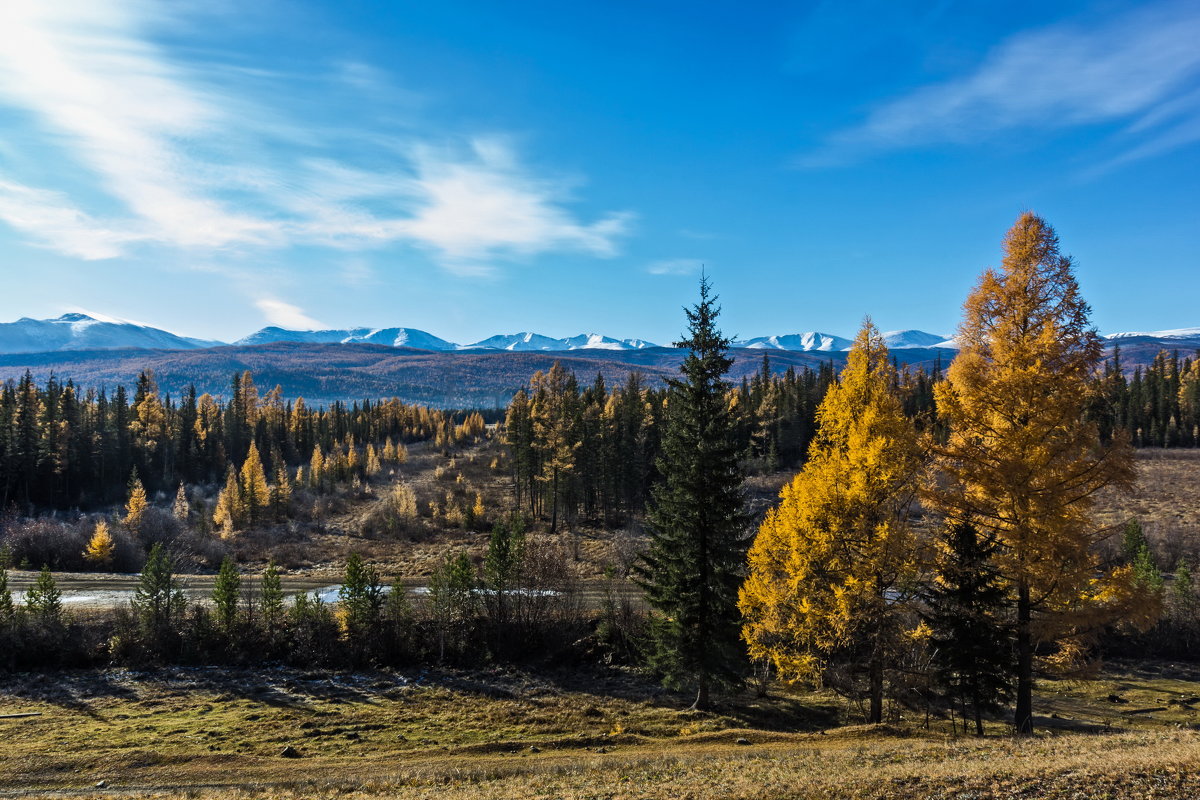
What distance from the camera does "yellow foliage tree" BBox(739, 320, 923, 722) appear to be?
16.9 meters

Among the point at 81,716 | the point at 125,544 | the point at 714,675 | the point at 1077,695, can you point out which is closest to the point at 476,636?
the point at 714,675

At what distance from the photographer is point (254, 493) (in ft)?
228

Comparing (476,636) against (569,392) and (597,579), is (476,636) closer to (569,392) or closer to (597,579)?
(597,579)

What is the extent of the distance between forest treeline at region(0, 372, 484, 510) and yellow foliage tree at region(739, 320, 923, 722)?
7273 centimetres

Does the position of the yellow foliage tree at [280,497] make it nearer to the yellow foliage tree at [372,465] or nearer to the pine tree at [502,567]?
the yellow foliage tree at [372,465]

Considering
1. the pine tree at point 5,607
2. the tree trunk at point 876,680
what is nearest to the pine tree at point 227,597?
the pine tree at point 5,607

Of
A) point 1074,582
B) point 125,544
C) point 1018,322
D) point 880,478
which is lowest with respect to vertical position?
point 125,544

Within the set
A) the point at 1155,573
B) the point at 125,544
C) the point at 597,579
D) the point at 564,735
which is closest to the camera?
the point at 564,735

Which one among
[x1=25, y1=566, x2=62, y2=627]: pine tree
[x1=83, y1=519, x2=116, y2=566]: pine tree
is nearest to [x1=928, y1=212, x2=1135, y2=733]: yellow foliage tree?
[x1=25, y1=566, x2=62, y2=627]: pine tree

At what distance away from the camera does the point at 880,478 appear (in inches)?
666

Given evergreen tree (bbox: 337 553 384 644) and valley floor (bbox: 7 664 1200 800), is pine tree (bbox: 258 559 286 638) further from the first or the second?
evergreen tree (bbox: 337 553 384 644)

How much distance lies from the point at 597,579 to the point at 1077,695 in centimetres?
2743

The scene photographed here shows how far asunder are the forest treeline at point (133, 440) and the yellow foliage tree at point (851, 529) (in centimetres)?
7273

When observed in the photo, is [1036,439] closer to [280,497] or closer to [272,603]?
[272,603]
